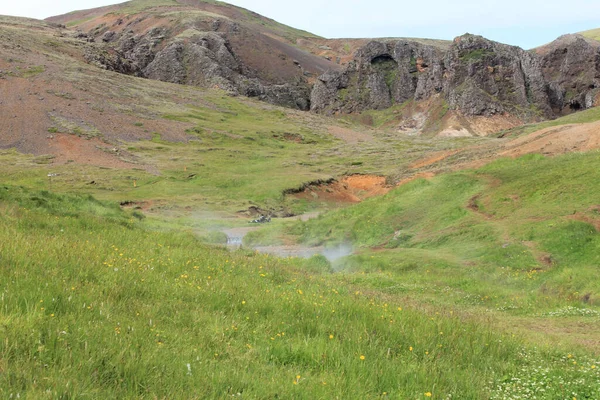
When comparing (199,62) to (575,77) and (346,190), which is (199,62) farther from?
(575,77)

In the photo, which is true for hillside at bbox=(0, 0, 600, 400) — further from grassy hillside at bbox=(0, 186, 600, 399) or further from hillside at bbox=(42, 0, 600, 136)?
hillside at bbox=(42, 0, 600, 136)

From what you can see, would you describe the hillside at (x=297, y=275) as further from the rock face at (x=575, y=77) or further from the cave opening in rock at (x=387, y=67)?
the cave opening in rock at (x=387, y=67)

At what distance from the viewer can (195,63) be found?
164 m

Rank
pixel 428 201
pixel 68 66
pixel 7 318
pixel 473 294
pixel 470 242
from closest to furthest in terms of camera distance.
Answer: pixel 7 318 → pixel 473 294 → pixel 470 242 → pixel 428 201 → pixel 68 66

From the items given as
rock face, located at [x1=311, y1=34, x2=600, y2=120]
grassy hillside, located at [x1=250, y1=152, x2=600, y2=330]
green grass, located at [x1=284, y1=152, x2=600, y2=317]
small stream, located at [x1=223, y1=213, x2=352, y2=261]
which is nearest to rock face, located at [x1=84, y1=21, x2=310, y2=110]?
rock face, located at [x1=311, y1=34, x2=600, y2=120]

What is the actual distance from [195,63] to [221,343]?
16871 centimetres

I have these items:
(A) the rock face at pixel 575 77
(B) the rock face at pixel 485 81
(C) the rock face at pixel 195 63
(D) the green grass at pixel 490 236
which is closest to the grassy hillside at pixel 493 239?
(D) the green grass at pixel 490 236

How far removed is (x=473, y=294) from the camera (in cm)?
1560

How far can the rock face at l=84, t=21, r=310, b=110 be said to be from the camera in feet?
Result: 509

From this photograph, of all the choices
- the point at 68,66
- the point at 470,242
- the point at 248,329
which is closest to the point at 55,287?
the point at 248,329

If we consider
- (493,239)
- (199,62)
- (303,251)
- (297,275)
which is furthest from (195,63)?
(297,275)

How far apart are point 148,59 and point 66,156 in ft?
374

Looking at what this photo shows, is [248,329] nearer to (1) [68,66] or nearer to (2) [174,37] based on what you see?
(1) [68,66]

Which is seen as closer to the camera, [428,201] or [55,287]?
[55,287]
